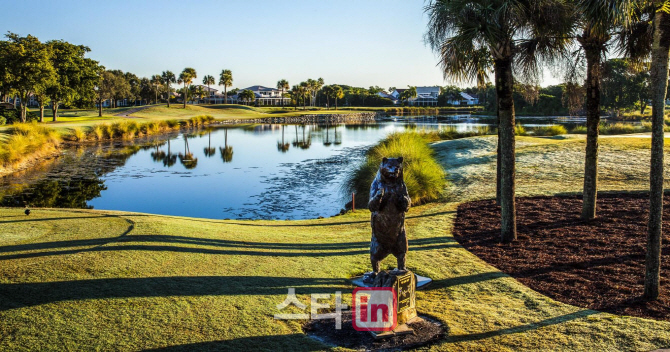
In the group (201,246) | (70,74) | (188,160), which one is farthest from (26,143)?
(70,74)

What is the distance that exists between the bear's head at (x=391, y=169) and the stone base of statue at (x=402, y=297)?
4.43ft

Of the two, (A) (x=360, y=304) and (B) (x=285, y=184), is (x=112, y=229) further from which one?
(B) (x=285, y=184)

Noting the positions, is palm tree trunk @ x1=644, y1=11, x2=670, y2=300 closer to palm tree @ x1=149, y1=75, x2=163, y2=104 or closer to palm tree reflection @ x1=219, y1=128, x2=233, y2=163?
palm tree reflection @ x1=219, y1=128, x2=233, y2=163

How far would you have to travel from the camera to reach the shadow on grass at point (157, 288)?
666 cm

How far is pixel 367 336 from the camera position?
6.13 metres

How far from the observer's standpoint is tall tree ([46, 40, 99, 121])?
53091mm

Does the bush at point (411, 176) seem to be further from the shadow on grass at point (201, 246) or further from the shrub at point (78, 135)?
the shrub at point (78, 135)

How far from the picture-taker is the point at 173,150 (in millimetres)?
41281

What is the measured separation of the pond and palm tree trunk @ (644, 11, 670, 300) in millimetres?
11975

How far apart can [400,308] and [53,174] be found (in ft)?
85.3

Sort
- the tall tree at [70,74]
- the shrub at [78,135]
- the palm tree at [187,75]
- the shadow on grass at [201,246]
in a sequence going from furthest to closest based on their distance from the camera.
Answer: the palm tree at [187,75] → the tall tree at [70,74] → the shrub at [78,135] → the shadow on grass at [201,246]

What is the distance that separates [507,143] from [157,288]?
319 inches

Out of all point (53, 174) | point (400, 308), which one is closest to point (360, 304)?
point (400, 308)

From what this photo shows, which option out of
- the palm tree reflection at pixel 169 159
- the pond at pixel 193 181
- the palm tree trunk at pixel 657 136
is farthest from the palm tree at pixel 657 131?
the palm tree reflection at pixel 169 159
